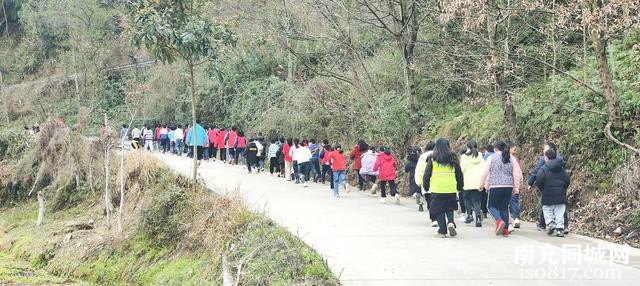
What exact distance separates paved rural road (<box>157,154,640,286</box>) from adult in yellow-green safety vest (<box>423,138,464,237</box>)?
0.33m

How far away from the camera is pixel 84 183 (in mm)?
19000

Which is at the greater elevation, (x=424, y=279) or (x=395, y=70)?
(x=395, y=70)

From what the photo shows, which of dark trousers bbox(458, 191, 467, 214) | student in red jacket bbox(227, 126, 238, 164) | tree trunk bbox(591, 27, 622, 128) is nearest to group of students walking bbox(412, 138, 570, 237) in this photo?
dark trousers bbox(458, 191, 467, 214)

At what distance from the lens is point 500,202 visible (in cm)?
1078

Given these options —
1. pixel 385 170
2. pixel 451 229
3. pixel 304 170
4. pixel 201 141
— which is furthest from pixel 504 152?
pixel 201 141

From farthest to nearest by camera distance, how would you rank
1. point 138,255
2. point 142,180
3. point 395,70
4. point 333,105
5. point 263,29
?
point 263,29, point 333,105, point 395,70, point 142,180, point 138,255

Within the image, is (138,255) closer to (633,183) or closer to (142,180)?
(142,180)

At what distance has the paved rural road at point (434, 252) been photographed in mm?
7645

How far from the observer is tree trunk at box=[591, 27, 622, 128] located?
1120 cm

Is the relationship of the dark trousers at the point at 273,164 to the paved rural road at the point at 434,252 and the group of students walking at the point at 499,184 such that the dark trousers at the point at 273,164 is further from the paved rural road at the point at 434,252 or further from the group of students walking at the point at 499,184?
the group of students walking at the point at 499,184

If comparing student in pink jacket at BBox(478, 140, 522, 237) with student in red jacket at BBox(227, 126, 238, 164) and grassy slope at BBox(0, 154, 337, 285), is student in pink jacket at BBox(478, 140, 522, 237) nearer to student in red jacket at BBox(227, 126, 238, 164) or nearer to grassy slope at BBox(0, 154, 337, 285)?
grassy slope at BBox(0, 154, 337, 285)

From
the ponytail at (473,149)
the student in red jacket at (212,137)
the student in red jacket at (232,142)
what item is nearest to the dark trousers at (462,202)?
the ponytail at (473,149)

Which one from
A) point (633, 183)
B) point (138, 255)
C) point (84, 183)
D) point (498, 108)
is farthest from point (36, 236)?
point (633, 183)

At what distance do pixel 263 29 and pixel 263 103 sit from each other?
4.26 meters
